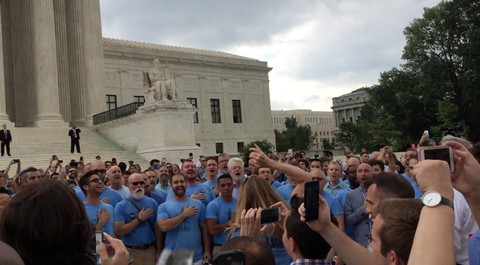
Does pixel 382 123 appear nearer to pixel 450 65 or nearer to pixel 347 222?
pixel 450 65

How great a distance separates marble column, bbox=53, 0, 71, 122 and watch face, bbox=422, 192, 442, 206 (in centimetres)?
3438

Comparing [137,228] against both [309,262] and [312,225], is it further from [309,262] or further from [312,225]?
[312,225]

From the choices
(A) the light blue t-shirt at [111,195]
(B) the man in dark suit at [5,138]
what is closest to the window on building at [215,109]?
(B) the man in dark suit at [5,138]

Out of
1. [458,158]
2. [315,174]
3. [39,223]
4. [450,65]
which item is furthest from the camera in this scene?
[450,65]

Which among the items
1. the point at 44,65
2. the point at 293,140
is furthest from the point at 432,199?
the point at 293,140

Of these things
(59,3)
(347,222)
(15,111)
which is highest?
(59,3)

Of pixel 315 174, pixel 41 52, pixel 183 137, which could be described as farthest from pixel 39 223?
pixel 41 52

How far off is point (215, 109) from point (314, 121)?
311 ft

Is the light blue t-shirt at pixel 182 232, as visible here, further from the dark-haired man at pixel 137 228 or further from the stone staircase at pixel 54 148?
the stone staircase at pixel 54 148

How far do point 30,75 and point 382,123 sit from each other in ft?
95.2

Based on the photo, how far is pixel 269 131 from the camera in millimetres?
58219

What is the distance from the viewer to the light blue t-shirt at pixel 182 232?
21.4 ft

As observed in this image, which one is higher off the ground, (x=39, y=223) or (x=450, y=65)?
(x=450, y=65)

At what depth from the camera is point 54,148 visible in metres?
27.6
